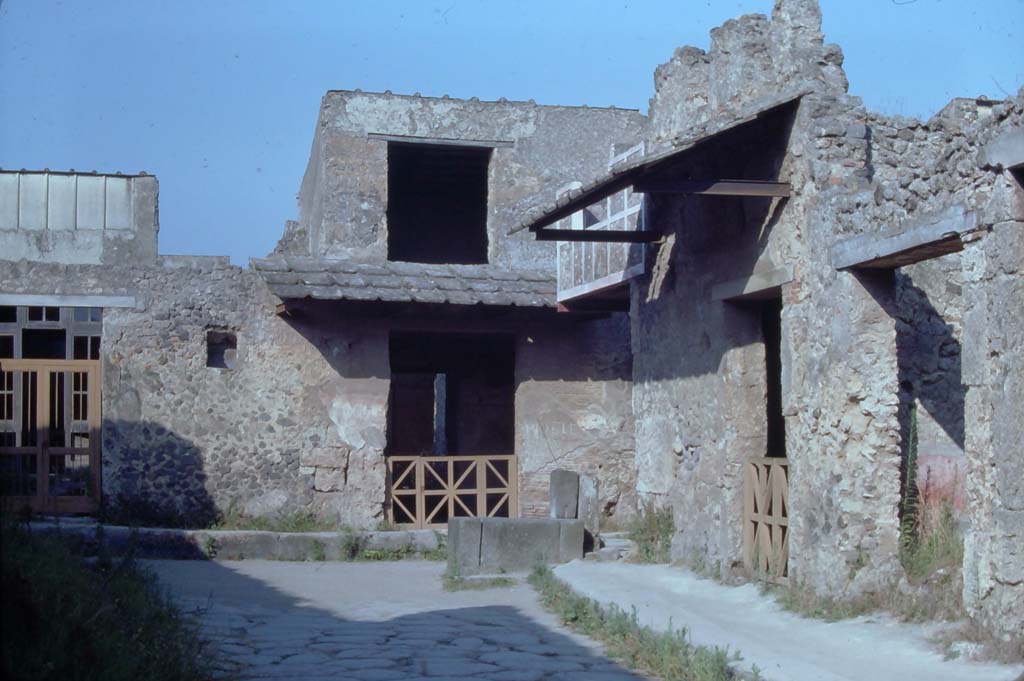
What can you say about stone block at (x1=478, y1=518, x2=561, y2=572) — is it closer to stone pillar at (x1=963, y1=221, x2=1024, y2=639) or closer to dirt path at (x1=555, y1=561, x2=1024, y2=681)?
dirt path at (x1=555, y1=561, x2=1024, y2=681)

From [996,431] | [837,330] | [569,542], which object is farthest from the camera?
[569,542]

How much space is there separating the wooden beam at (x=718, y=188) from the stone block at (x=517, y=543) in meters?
4.12

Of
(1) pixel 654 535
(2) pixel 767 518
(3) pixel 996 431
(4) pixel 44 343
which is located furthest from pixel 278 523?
(3) pixel 996 431

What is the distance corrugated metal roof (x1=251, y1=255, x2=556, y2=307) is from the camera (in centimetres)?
1352

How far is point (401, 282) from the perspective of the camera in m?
14.0

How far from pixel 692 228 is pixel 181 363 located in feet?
21.1

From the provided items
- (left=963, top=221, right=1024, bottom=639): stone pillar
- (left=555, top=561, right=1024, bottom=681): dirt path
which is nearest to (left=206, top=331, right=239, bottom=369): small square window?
(left=555, top=561, right=1024, bottom=681): dirt path

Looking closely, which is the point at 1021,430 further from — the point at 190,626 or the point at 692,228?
the point at 190,626

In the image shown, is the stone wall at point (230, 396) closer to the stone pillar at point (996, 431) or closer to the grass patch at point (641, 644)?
the grass patch at point (641, 644)

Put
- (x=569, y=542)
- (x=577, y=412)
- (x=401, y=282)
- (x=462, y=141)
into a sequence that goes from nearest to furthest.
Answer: (x=569, y=542) → (x=401, y=282) → (x=577, y=412) → (x=462, y=141)

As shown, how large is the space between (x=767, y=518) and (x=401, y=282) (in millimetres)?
5780

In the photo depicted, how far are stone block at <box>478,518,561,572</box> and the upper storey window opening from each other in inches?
287

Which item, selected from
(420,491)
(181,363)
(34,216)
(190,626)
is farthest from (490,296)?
(190,626)

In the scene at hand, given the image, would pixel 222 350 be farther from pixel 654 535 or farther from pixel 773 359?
pixel 773 359
